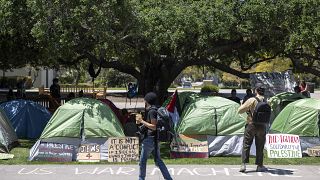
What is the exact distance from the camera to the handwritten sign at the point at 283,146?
11.9m

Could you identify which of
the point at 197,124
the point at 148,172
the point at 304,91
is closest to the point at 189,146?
the point at 197,124

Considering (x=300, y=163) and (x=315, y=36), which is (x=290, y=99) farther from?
(x=300, y=163)

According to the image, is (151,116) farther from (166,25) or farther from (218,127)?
(166,25)

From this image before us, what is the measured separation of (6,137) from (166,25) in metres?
5.09

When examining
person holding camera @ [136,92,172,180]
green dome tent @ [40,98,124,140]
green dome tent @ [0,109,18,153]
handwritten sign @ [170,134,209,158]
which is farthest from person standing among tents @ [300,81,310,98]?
person holding camera @ [136,92,172,180]

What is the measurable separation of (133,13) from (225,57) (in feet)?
24.7

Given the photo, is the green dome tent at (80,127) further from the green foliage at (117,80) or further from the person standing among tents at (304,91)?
the green foliage at (117,80)

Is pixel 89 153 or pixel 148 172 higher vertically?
pixel 89 153

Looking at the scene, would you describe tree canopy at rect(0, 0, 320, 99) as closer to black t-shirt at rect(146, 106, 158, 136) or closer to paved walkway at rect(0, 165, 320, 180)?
paved walkway at rect(0, 165, 320, 180)

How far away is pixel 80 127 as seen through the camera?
11922mm

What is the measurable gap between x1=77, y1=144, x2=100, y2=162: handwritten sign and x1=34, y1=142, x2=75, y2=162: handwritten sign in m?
0.23

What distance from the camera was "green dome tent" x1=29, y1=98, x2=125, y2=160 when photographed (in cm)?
1177

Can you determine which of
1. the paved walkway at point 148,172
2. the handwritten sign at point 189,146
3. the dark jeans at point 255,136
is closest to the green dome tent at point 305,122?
the paved walkway at point 148,172

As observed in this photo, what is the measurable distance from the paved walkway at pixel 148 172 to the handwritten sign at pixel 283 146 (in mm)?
935
